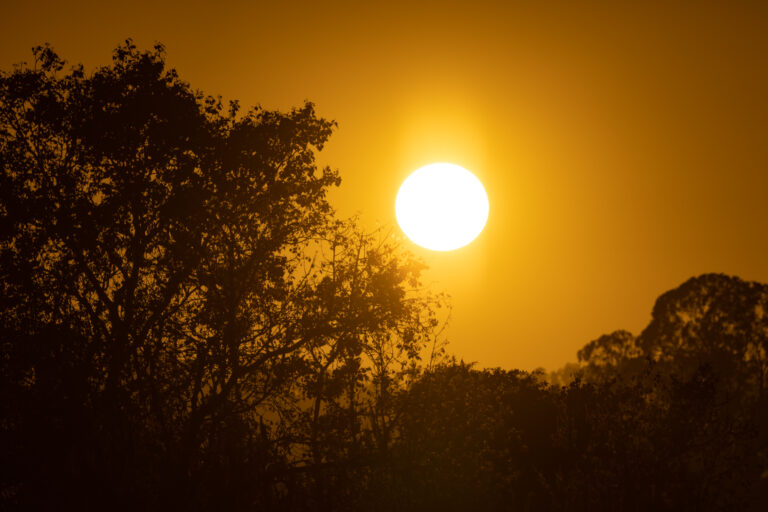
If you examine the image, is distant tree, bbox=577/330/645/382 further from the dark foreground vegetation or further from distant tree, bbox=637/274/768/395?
the dark foreground vegetation

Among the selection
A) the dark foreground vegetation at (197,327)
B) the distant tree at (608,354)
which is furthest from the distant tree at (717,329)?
the dark foreground vegetation at (197,327)

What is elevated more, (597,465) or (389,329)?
(389,329)

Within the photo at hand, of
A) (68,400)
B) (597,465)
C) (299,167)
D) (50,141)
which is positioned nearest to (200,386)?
(68,400)

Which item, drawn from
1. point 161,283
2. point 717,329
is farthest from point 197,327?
point 717,329

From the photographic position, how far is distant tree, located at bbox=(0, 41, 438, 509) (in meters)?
19.4

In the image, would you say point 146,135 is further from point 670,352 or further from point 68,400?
point 670,352

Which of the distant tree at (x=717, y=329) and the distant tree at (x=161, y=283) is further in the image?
the distant tree at (x=717, y=329)

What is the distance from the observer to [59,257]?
2188 cm

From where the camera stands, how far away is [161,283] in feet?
72.9

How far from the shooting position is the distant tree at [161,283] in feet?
63.6

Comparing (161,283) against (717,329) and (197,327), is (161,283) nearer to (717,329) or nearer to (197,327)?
(197,327)

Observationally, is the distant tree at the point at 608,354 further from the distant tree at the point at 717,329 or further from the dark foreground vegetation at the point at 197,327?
the dark foreground vegetation at the point at 197,327

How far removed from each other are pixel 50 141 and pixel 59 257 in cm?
405

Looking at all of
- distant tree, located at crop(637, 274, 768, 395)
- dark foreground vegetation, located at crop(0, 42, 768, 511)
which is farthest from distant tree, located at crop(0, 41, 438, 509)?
distant tree, located at crop(637, 274, 768, 395)
